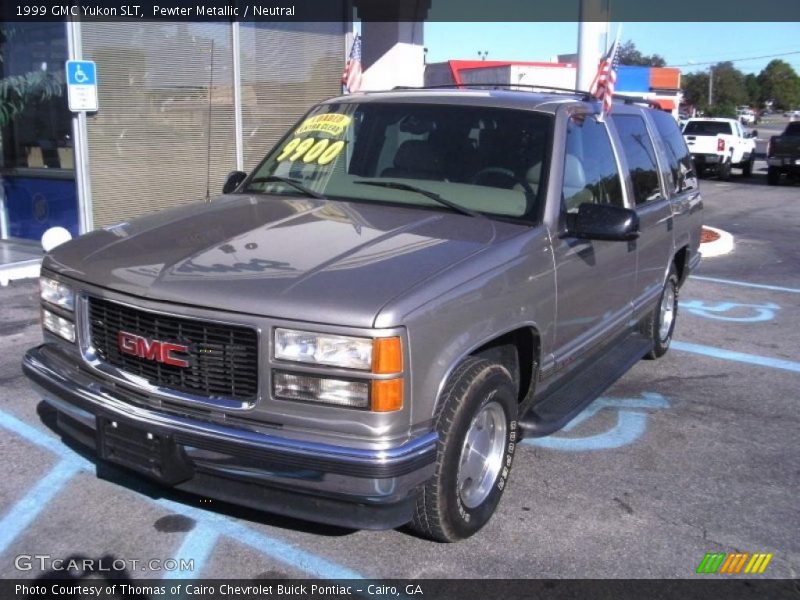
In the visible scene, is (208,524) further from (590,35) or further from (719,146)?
(719,146)

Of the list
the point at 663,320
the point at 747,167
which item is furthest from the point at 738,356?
the point at 747,167

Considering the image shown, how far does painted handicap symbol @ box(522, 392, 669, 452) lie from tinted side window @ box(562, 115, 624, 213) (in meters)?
1.31

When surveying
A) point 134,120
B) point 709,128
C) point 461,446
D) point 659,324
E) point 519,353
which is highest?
point 709,128

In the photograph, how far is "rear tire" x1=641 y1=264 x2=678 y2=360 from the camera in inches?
232

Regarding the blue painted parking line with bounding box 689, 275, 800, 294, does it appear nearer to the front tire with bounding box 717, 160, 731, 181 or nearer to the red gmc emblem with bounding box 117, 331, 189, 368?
the red gmc emblem with bounding box 117, 331, 189, 368

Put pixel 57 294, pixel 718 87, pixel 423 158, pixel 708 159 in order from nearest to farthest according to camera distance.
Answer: pixel 57 294
pixel 423 158
pixel 708 159
pixel 718 87

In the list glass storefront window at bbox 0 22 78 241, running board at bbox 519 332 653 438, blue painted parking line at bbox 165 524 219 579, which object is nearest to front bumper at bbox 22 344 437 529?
blue painted parking line at bbox 165 524 219 579

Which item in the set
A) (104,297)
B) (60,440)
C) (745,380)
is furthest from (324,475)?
(745,380)

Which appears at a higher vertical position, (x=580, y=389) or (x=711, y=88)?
(x=711, y=88)

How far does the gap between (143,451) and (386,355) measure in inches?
40.2

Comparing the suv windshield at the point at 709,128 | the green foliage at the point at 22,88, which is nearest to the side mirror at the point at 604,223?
the green foliage at the point at 22,88

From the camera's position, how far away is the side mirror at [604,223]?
380 centimetres

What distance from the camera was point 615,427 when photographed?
484 centimetres

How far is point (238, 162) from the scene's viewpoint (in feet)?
33.1
